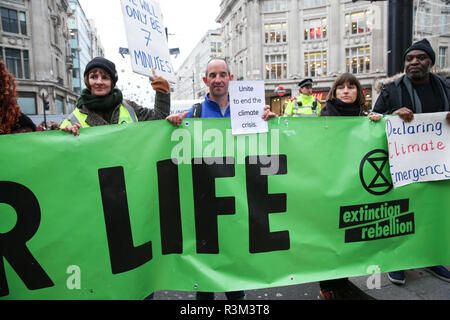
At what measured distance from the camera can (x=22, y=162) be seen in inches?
79.1

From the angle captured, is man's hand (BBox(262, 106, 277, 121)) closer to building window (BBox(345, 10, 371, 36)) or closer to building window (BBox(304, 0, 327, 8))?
building window (BBox(345, 10, 371, 36))

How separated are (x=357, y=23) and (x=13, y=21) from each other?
38987 millimetres

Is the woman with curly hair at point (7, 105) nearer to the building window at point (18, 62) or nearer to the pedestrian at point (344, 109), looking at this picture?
the pedestrian at point (344, 109)

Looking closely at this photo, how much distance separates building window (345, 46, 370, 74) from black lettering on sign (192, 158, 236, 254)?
37106 millimetres

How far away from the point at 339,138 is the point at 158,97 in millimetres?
1564

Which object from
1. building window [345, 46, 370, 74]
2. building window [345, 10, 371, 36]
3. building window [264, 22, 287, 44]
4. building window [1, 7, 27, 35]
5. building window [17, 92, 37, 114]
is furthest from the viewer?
building window [264, 22, 287, 44]

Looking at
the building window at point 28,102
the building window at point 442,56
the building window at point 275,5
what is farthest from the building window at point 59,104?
the building window at point 442,56

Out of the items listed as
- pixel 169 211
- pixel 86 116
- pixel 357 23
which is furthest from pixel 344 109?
pixel 357 23

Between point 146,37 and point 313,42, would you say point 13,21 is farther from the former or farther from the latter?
point 146,37

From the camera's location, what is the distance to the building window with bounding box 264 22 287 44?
37.8m

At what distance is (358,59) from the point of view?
34844mm

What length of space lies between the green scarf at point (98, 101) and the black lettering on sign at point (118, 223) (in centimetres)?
54

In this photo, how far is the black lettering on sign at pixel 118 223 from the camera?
2.09 m

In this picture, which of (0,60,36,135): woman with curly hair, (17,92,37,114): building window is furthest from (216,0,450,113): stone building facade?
(0,60,36,135): woman with curly hair
